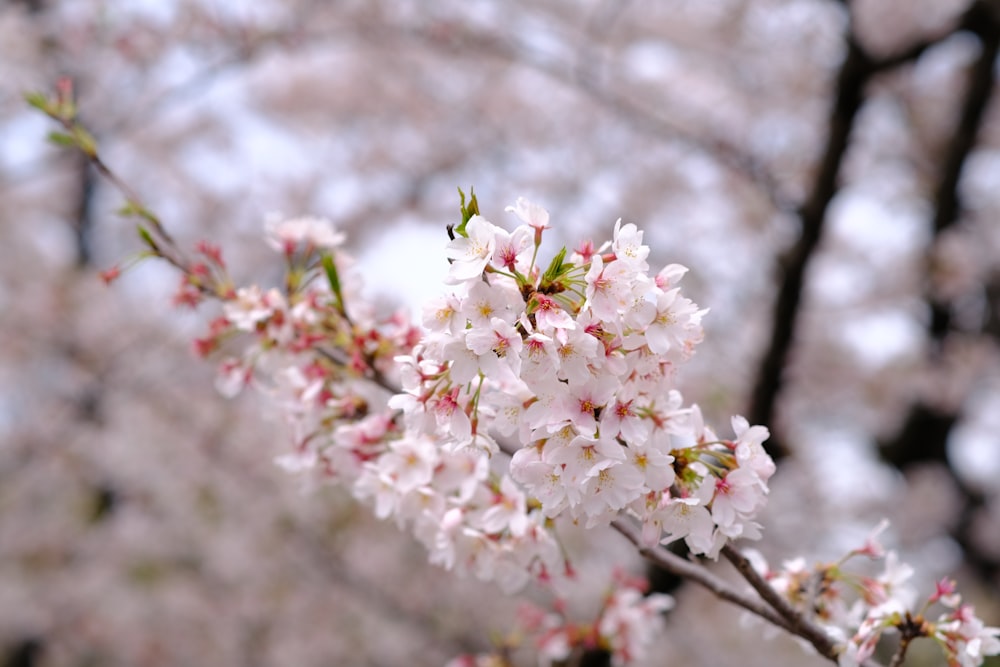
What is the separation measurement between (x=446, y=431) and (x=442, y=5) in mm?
5361

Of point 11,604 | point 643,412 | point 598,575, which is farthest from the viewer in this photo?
point 11,604

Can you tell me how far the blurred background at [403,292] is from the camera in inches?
216

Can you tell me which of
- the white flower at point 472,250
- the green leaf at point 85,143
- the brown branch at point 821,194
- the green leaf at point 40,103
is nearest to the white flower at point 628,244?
the white flower at point 472,250

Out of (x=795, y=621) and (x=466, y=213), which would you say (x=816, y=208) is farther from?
(x=466, y=213)

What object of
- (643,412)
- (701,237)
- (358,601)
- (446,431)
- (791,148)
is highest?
(791,148)

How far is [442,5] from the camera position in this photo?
567cm

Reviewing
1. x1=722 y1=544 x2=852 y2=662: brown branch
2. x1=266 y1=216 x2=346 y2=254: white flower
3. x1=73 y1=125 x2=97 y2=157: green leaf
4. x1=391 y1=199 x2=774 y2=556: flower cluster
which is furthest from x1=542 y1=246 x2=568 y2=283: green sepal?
x1=73 y1=125 x2=97 y2=157: green leaf

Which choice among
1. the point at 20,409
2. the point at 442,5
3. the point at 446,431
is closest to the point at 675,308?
the point at 446,431

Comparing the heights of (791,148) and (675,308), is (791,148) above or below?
above

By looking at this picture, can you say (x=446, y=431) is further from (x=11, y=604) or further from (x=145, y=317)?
(x=11, y=604)

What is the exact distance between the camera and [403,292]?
6.62 meters

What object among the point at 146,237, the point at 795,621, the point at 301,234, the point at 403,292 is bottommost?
the point at 795,621

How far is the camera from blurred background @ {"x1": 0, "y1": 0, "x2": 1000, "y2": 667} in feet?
18.0

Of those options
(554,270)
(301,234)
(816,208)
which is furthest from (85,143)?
(816,208)
